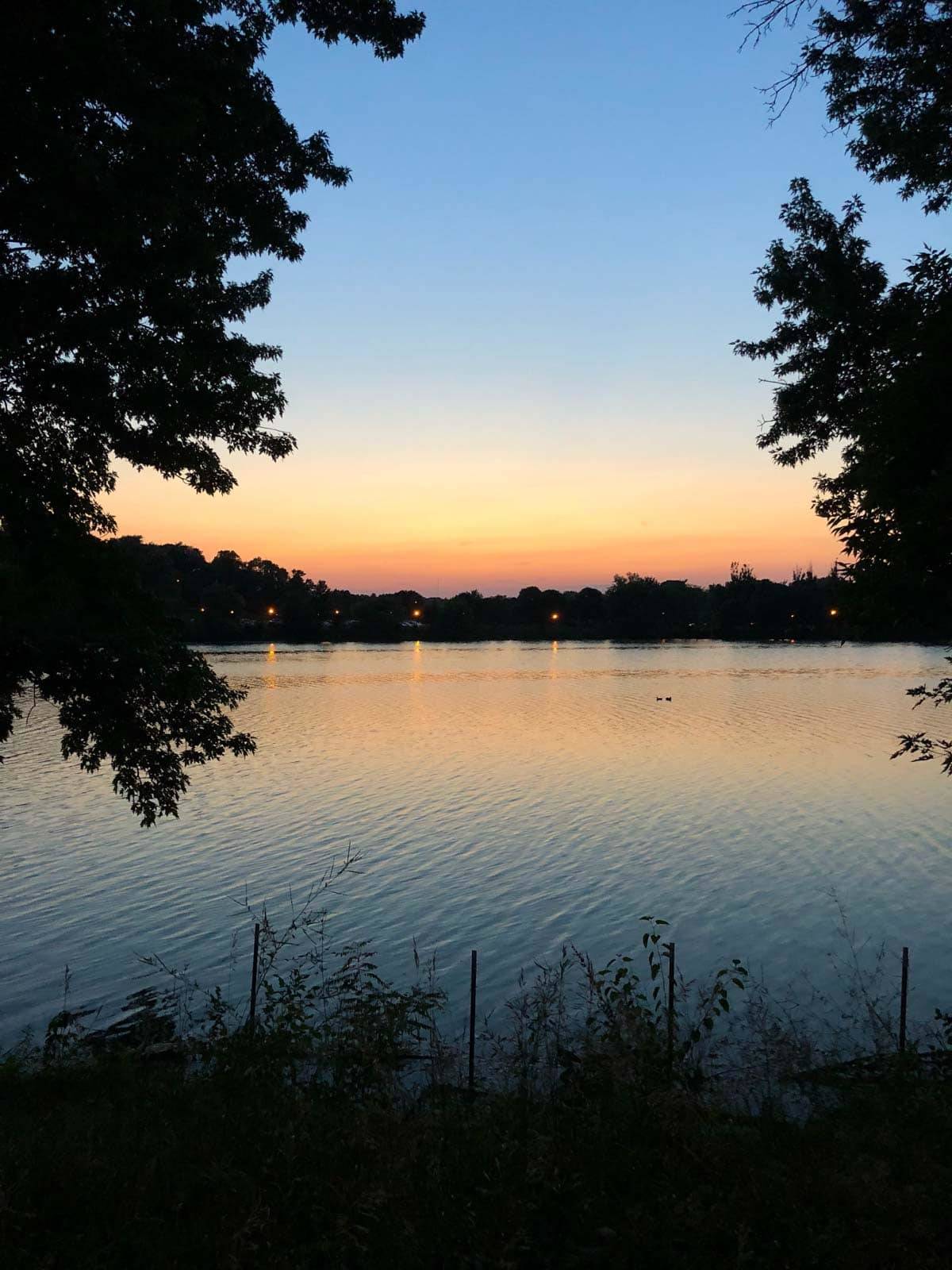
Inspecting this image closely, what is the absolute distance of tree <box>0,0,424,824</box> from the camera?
34.6 feet

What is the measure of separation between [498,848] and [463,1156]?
20.4m

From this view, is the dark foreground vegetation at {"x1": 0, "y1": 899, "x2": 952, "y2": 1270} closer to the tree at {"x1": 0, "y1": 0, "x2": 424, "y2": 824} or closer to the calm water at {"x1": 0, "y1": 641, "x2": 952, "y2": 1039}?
the tree at {"x1": 0, "y1": 0, "x2": 424, "y2": 824}

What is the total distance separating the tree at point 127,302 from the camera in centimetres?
1055

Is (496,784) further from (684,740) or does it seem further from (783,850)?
(684,740)

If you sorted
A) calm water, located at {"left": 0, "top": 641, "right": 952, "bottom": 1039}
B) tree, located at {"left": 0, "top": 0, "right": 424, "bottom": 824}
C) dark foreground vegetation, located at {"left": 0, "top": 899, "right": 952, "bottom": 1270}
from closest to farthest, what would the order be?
dark foreground vegetation, located at {"left": 0, "top": 899, "right": 952, "bottom": 1270} < tree, located at {"left": 0, "top": 0, "right": 424, "bottom": 824} < calm water, located at {"left": 0, "top": 641, "right": 952, "bottom": 1039}

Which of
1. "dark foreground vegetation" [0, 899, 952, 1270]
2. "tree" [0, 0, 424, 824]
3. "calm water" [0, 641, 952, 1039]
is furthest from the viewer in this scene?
"calm water" [0, 641, 952, 1039]

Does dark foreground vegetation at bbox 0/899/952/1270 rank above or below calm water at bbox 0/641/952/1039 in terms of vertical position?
above

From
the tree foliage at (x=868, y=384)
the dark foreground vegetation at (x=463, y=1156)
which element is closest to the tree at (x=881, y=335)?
the tree foliage at (x=868, y=384)

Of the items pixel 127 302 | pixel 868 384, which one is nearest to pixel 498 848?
pixel 868 384

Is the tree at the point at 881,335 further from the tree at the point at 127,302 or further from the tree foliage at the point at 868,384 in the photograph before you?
the tree at the point at 127,302

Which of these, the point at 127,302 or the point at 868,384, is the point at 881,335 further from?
the point at 127,302

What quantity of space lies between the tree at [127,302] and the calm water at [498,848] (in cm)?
828

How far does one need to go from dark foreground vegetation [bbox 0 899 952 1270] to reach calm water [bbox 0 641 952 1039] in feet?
18.8

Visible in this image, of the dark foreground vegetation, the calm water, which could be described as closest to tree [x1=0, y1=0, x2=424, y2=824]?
the dark foreground vegetation
